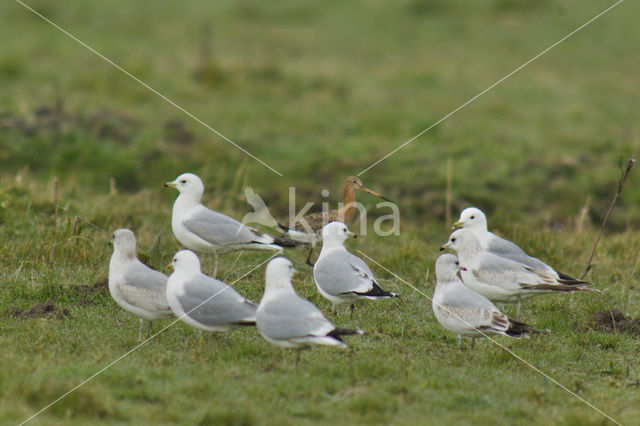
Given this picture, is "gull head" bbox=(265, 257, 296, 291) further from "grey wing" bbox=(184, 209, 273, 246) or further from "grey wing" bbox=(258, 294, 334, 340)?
"grey wing" bbox=(184, 209, 273, 246)

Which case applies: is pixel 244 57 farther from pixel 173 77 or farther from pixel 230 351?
Result: pixel 230 351

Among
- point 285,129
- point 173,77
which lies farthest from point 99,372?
point 173,77

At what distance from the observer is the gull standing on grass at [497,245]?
363 inches

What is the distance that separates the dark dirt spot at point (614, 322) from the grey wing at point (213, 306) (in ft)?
12.7

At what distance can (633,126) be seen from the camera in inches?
772

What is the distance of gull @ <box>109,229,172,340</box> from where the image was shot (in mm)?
8023

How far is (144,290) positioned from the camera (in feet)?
26.4

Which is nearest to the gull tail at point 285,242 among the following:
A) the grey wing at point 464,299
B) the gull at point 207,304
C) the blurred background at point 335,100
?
the gull at point 207,304

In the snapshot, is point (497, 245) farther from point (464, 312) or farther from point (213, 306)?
point (213, 306)

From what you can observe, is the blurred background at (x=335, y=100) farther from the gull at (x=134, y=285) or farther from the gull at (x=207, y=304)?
the gull at (x=207, y=304)

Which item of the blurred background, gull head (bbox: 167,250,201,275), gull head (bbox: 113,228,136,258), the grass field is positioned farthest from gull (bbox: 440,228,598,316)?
the blurred background

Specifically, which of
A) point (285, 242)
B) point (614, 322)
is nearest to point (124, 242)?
point (285, 242)

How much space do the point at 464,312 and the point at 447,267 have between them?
2.11ft

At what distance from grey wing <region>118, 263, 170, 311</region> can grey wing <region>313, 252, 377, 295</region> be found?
1.70 m
